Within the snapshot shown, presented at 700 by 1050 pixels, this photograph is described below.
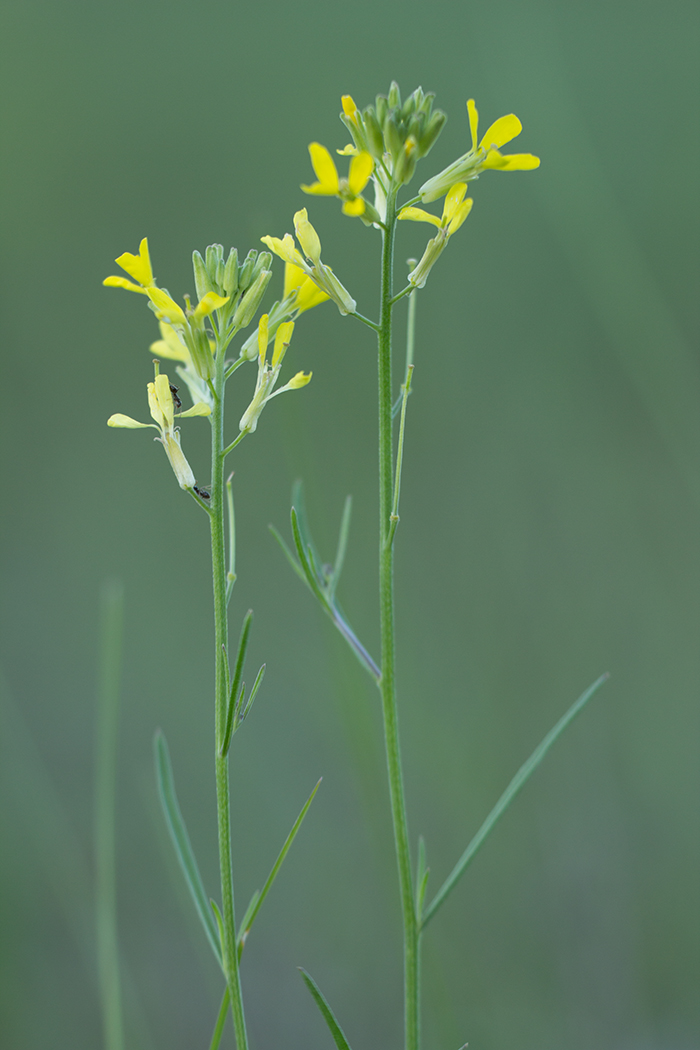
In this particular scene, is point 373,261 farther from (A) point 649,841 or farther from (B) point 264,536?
(A) point 649,841

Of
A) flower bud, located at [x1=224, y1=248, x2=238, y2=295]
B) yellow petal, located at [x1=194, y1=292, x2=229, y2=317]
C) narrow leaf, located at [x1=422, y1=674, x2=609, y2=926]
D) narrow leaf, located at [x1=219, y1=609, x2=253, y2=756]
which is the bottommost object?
narrow leaf, located at [x1=422, y1=674, x2=609, y2=926]

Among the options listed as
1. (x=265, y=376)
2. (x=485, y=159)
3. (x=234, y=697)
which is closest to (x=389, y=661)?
(x=234, y=697)

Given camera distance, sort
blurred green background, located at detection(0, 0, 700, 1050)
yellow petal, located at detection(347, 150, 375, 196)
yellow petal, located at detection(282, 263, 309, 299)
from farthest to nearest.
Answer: blurred green background, located at detection(0, 0, 700, 1050), yellow petal, located at detection(282, 263, 309, 299), yellow petal, located at detection(347, 150, 375, 196)

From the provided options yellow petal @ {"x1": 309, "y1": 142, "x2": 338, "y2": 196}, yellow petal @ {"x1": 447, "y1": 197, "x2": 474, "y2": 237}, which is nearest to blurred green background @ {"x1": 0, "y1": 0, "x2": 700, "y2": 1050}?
yellow petal @ {"x1": 447, "y1": 197, "x2": 474, "y2": 237}

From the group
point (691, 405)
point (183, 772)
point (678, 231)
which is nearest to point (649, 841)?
point (691, 405)

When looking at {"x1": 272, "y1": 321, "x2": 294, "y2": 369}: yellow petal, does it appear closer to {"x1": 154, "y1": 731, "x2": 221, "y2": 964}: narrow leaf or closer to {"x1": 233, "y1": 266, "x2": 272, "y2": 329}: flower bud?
{"x1": 233, "y1": 266, "x2": 272, "y2": 329}: flower bud
